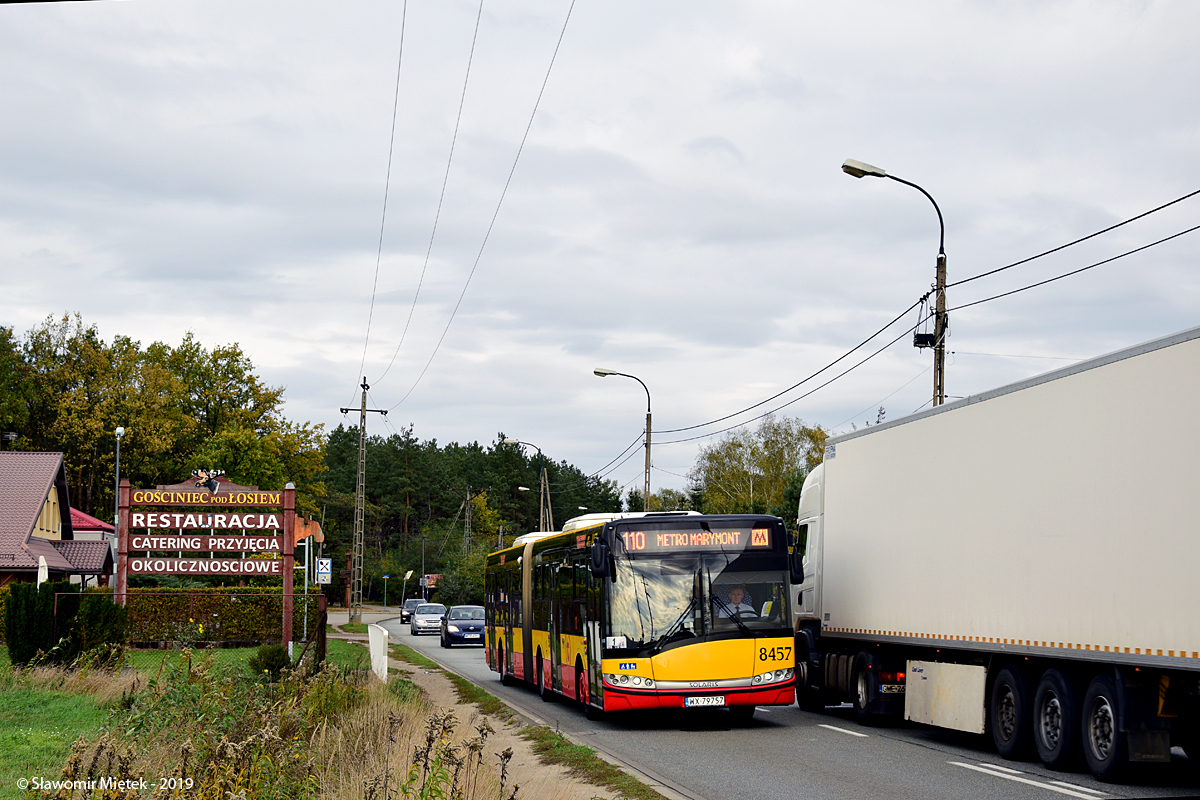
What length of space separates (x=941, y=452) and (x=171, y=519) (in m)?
20.3

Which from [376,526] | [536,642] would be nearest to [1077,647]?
[536,642]

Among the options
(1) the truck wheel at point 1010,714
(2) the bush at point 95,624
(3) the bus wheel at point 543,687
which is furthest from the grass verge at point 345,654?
(1) the truck wheel at point 1010,714

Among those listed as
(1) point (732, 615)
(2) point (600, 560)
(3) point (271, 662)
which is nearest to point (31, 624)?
(3) point (271, 662)

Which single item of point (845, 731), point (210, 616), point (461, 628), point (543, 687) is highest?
point (845, 731)

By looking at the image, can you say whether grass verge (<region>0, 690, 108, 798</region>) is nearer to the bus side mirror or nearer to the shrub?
the shrub

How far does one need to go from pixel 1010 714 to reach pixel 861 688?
3913 millimetres

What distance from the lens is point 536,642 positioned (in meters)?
22.0

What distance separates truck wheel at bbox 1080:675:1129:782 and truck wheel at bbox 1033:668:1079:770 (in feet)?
0.53

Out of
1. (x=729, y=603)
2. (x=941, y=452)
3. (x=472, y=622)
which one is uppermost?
(x=941, y=452)

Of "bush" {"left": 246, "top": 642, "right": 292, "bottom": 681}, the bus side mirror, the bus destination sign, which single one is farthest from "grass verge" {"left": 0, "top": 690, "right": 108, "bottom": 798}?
the bus destination sign

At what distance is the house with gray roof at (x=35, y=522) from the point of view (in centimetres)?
4544

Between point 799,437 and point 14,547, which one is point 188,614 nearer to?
point 14,547

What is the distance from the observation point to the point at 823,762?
1272cm

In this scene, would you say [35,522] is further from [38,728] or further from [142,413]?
[38,728]
